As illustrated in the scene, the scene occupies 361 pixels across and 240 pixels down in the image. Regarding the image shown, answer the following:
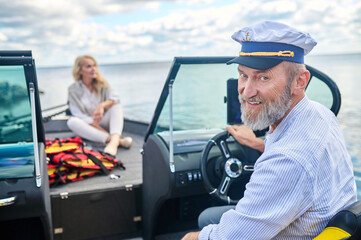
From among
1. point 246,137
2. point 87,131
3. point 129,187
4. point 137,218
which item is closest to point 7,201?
point 129,187

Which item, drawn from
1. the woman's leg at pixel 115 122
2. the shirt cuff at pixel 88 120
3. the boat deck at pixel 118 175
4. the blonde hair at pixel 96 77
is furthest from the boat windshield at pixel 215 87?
the blonde hair at pixel 96 77

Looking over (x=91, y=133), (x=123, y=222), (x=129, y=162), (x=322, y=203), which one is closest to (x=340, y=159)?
(x=322, y=203)

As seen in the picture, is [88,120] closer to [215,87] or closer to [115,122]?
[115,122]

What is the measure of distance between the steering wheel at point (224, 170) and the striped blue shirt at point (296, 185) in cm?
61

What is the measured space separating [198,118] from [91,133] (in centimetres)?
128

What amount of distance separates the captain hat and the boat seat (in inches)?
18.9

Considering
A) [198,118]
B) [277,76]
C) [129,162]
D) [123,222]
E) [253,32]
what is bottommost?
[123,222]

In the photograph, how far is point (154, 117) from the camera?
2.16 meters

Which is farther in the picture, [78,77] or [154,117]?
[78,77]

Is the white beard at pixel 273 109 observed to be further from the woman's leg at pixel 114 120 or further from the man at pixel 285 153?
the woman's leg at pixel 114 120

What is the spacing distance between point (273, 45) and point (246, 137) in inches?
30.7

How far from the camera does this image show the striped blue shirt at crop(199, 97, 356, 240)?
920 mm

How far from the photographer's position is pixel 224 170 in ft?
5.76

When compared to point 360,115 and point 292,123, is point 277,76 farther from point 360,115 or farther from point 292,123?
point 360,115
